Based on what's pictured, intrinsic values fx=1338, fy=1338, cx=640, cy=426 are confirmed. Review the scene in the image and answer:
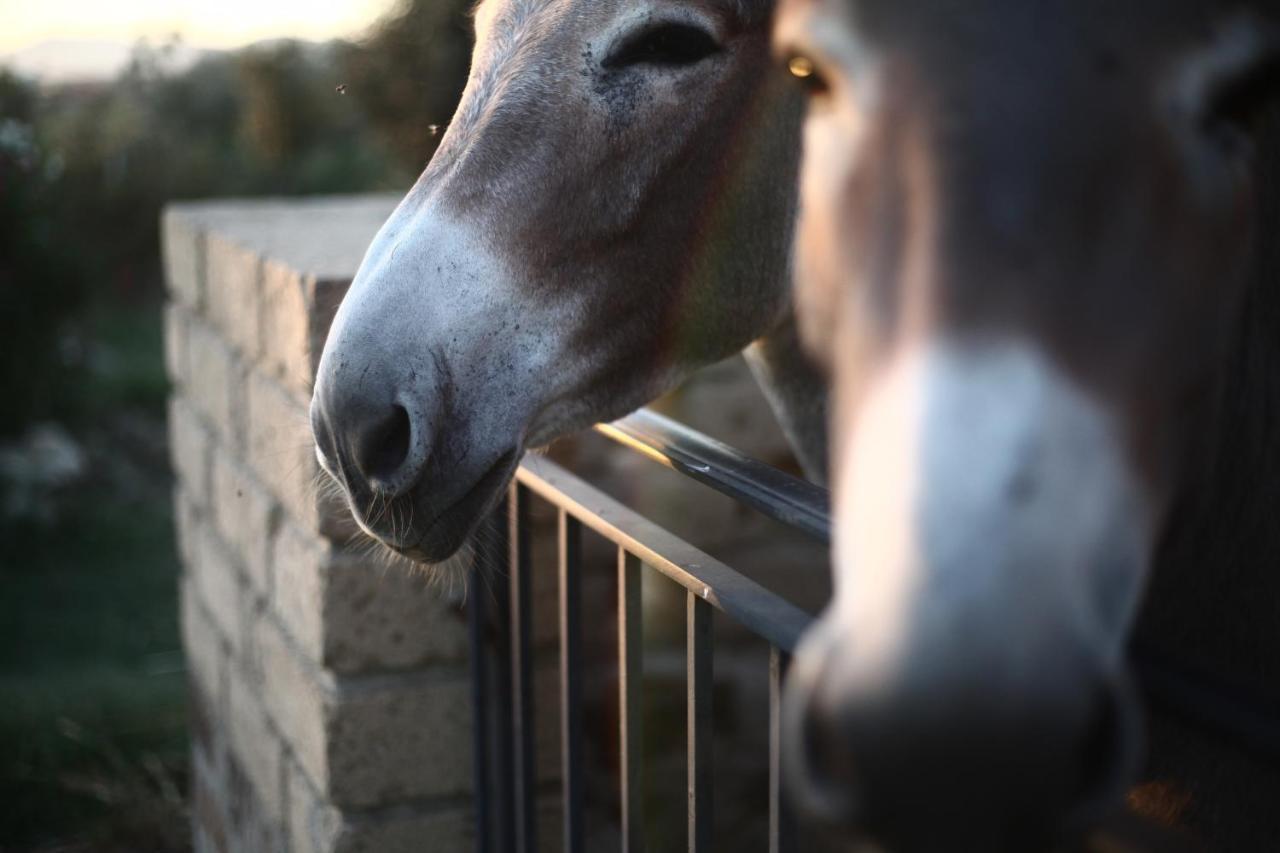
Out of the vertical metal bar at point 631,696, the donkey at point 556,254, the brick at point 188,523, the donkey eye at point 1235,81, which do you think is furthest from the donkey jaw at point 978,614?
the brick at point 188,523

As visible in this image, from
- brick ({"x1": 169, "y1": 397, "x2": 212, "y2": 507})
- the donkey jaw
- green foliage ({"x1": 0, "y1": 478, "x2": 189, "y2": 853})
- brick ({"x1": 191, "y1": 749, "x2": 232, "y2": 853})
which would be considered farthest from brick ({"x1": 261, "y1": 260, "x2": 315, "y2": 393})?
green foliage ({"x1": 0, "y1": 478, "x2": 189, "y2": 853})

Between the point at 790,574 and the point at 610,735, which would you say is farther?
the point at 790,574

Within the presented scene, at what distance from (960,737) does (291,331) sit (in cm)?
187

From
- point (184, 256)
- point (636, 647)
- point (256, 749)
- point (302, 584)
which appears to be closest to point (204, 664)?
point (256, 749)

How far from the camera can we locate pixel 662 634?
2949mm

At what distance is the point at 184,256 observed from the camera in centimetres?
360

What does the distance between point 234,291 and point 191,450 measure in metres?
0.83

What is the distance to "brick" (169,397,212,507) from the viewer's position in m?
3.44

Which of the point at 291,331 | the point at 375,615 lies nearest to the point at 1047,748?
the point at 375,615

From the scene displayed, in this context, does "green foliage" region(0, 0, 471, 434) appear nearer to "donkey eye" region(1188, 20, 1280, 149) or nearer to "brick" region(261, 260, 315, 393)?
"brick" region(261, 260, 315, 393)

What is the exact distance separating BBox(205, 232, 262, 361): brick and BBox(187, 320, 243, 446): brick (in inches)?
2.0

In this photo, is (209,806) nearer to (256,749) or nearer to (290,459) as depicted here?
(256,749)

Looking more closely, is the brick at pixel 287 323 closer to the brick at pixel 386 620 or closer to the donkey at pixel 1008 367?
the brick at pixel 386 620

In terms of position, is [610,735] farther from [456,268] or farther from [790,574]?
[456,268]
